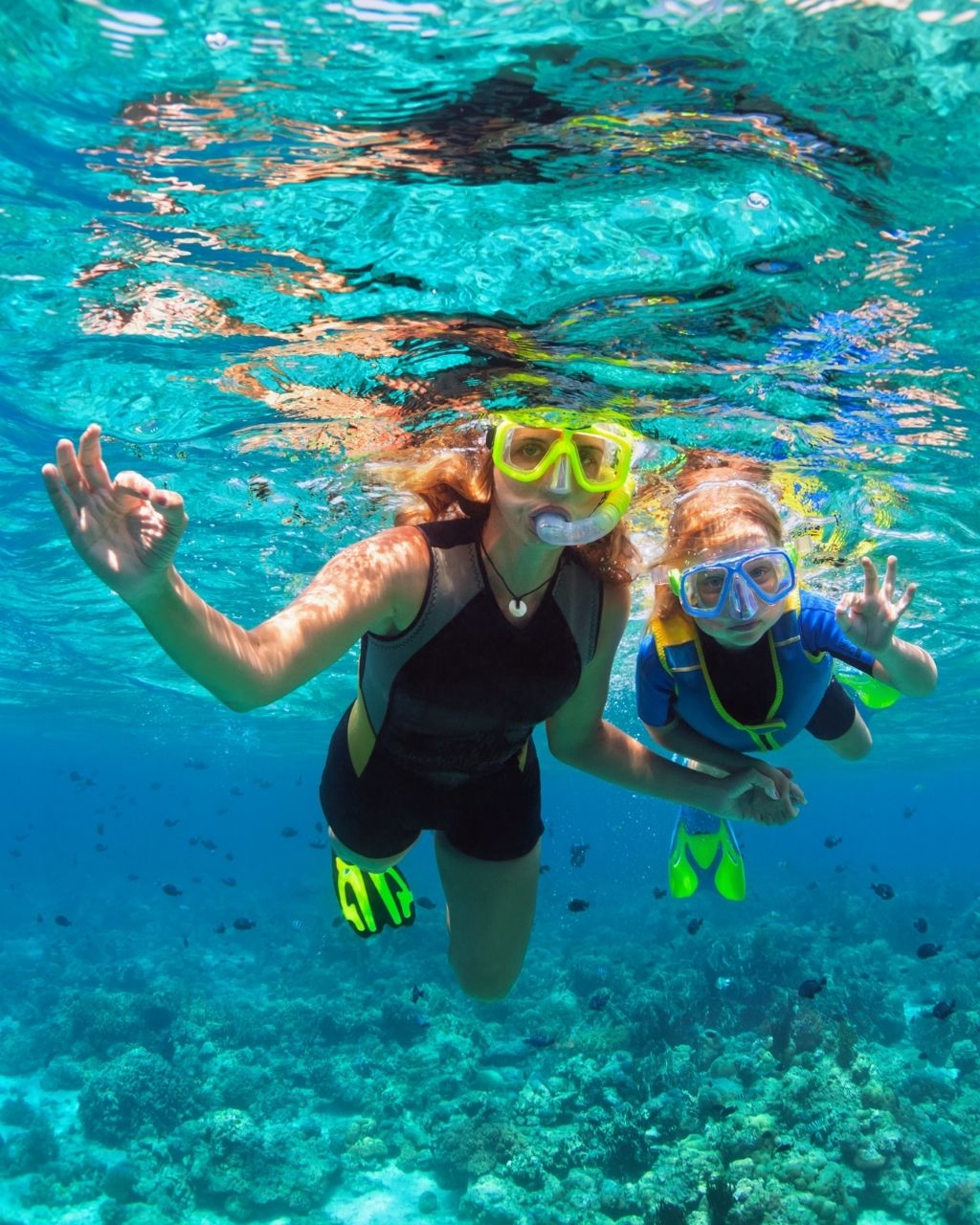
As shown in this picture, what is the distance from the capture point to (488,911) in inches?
218

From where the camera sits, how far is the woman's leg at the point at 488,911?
548 cm

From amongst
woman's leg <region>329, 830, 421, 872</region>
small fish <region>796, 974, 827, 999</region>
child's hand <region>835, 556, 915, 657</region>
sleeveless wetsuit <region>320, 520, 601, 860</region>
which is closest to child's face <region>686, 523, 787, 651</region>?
child's hand <region>835, 556, 915, 657</region>

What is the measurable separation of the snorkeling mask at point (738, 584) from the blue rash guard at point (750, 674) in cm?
42

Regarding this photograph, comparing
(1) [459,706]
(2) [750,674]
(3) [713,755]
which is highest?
(1) [459,706]

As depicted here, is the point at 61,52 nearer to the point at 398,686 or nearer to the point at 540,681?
the point at 398,686

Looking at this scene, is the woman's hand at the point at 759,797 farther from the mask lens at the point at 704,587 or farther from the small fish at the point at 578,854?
the small fish at the point at 578,854

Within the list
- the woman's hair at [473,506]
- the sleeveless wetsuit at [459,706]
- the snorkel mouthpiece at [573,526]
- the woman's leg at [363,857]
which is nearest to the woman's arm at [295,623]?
the sleeveless wetsuit at [459,706]

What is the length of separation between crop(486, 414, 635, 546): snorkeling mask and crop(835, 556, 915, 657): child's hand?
5.45 ft

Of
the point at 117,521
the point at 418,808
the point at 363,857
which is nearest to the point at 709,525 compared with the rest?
the point at 418,808

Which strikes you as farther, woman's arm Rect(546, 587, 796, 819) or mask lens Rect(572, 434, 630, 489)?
woman's arm Rect(546, 587, 796, 819)

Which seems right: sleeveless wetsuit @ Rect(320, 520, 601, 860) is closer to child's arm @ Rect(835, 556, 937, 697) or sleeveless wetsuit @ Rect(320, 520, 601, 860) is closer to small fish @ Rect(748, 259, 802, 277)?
child's arm @ Rect(835, 556, 937, 697)

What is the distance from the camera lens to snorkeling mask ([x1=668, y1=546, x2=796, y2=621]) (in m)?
5.53

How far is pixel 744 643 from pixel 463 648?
238 cm

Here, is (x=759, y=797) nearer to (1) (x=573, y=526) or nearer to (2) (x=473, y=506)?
(1) (x=573, y=526)
